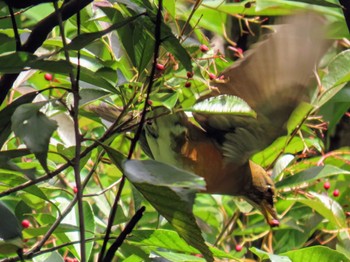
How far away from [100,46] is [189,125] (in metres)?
0.34

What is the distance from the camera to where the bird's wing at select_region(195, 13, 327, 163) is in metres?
1.33

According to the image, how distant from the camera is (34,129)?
0.92 metres

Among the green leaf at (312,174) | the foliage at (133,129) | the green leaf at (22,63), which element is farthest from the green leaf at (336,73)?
the green leaf at (22,63)

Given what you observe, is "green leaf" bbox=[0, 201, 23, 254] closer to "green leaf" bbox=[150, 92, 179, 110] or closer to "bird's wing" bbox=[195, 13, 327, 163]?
"green leaf" bbox=[150, 92, 179, 110]

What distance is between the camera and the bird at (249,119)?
4.44 feet

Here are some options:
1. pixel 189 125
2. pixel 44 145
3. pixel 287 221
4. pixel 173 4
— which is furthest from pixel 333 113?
pixel 44 145

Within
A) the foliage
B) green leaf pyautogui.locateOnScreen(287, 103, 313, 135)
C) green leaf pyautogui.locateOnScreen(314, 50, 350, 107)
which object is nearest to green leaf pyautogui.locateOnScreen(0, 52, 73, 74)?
the foliage

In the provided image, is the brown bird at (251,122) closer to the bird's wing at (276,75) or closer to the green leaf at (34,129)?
the bird's wing at (276,75)

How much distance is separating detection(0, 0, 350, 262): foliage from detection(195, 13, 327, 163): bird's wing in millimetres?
57

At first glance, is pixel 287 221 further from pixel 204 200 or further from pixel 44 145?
pixel 44 145

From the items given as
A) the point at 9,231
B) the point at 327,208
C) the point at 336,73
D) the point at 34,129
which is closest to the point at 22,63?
the point at 34,129

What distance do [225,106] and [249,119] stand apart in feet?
1.57

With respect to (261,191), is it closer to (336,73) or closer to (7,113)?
(336,73)

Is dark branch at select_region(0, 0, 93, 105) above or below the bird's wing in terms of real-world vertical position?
above
